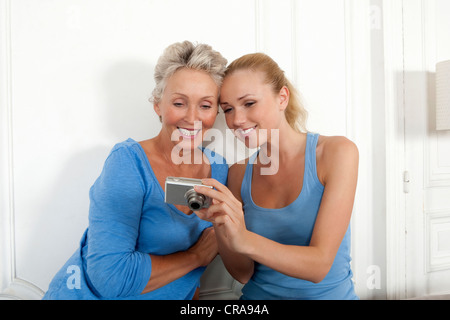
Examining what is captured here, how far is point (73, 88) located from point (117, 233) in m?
0.66

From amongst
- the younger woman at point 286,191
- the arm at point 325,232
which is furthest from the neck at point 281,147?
the arm at point 325,232

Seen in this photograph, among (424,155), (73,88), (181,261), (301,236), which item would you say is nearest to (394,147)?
(424,155)

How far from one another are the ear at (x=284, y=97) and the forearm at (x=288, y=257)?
53cm

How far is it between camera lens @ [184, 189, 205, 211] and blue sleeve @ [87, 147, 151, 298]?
232 mm

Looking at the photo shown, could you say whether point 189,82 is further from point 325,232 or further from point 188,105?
point 325,232

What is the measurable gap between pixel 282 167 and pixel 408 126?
972 millimetres

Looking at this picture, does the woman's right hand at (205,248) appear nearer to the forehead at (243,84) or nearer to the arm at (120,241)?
the arm at (120,241)

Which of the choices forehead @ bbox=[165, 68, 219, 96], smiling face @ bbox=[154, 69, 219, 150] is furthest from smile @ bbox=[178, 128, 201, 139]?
forehead @ bbox=[165, 68, 219, 96]

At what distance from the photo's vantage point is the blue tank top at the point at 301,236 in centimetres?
103

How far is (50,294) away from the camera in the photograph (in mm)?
960

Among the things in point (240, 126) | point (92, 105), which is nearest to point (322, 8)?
point (240, 126)

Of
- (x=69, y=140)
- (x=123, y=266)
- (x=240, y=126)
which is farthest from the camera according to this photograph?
(x=69, y=140)

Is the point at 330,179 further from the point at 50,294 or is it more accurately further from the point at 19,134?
the point at 19,134

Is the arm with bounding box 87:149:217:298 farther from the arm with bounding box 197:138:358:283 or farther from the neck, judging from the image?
the neck
